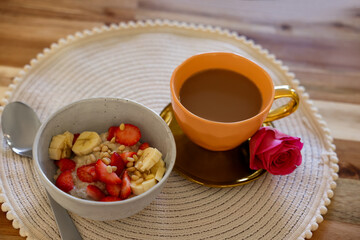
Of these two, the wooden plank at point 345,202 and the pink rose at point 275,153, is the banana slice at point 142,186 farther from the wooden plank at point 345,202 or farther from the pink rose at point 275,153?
the wooden plank at point 345,202

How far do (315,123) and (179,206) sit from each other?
0.46m

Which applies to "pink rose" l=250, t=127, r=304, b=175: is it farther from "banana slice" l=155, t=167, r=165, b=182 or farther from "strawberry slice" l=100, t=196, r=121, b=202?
"strawberry slice" l=100, t=196, r=121, b=202

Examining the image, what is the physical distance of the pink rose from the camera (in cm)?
92

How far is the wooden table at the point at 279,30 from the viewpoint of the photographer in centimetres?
118

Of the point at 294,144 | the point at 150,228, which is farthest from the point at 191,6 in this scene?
the point at 150,228

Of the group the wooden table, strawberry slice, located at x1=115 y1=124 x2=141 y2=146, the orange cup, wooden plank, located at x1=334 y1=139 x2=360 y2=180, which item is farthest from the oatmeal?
wooden plank, located at x1=334 y1=139 x2=360 y2=180

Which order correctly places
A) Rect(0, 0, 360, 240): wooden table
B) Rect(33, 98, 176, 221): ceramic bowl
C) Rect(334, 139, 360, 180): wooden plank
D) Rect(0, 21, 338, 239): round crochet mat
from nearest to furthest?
Rect(33, 98, 176, 221): ceramic bowl < Rect(0, 21, 338, 239): round crochet mat < Rect(334, 139, 360, 180): wooden plank < Rect(0, 0, 360, 240): wooden table

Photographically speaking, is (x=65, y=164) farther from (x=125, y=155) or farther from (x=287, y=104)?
(x=287, y=104)

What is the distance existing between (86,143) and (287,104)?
0.49m

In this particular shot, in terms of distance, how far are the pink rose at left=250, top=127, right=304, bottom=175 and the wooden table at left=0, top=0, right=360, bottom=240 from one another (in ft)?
0.63

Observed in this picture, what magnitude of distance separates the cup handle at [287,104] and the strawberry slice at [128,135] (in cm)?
32

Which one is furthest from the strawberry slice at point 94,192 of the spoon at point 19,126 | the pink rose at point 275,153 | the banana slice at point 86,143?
the pink rose at point 275,153

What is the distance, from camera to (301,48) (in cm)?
136

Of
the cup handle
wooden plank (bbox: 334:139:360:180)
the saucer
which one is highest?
the cup handle
